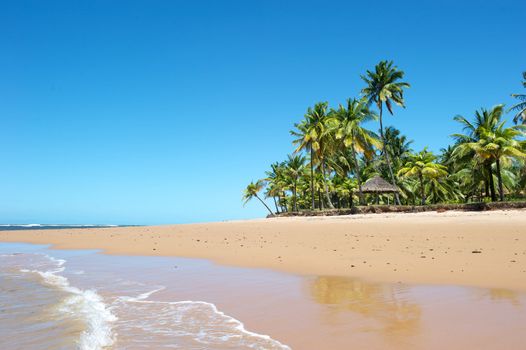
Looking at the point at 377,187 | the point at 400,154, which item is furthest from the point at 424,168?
the point at 400,154

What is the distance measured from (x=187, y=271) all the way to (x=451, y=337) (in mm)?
6388

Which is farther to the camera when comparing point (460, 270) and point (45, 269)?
point (45, 269)

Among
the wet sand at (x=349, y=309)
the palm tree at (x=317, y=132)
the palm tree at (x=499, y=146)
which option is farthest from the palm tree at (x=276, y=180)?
the wet sand at (x=349, y=309)

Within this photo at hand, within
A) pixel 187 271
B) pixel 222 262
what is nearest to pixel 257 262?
pixel 222 262

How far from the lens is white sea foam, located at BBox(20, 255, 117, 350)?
404 cm

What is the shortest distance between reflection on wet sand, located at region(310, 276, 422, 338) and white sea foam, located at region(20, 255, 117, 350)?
2.73 m

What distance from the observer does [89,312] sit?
5324mm

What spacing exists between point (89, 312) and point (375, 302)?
13.0 ft

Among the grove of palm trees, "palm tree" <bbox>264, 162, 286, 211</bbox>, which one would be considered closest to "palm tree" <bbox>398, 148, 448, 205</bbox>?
the grove of palm trees

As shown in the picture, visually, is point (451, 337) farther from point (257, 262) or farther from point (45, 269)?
point (45, 269)

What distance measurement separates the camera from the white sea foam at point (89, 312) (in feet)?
13.2

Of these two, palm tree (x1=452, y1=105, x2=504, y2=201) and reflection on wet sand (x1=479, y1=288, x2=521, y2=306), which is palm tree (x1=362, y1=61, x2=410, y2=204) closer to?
palm tree (x1=452, y1=105, x2=504, y2=201)

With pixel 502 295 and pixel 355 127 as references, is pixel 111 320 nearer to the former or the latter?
pixel 502 295

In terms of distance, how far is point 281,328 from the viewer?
4340mm
